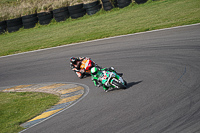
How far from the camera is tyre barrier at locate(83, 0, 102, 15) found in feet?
85.0

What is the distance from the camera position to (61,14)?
1062 inches

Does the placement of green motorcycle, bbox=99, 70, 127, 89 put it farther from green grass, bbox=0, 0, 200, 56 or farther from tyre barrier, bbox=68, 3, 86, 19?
tyre barrier, bbox=68, 3, 86, 19

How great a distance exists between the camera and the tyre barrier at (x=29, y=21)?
1083 inches

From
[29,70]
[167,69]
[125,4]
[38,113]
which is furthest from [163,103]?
[125,4]

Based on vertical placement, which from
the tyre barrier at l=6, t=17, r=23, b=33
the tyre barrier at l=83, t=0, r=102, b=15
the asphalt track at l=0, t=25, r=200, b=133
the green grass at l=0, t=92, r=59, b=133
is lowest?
the green grass at l=0, t=92, r=59, b=133

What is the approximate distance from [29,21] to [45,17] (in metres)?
1.67

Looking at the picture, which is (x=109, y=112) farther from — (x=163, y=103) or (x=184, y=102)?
(x=184, y=102)

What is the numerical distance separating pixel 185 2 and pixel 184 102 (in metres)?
17.2

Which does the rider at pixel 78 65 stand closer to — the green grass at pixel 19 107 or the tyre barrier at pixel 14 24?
the green grass at pixel 19 107

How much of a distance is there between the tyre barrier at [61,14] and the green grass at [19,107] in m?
15.8

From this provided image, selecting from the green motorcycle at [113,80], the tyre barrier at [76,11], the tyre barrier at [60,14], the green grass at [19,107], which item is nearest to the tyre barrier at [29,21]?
the tyre barrier at [60,14]

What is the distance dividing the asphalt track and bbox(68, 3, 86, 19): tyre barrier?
9718 millimetres

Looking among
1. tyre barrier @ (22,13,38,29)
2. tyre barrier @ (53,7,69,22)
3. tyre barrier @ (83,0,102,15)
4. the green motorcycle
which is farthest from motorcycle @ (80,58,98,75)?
tyre barrier @ (22,13,38,29)

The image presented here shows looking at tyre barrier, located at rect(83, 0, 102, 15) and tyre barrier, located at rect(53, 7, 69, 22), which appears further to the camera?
tyre barrier, located at rect(53, 7, 69, 22)
